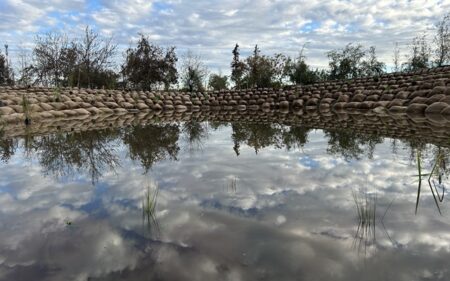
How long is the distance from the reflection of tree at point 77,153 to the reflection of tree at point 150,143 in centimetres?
31

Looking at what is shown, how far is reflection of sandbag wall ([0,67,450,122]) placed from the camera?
35.9 ft

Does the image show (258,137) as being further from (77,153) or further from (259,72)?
(259,72)

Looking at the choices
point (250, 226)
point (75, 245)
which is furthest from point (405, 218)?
point (75, 245)

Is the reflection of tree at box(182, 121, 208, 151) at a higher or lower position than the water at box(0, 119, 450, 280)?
higher

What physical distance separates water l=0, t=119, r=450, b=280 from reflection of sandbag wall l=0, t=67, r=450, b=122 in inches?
229

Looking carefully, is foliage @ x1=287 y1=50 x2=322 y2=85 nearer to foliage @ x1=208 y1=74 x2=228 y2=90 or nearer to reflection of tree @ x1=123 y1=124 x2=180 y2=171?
foliage @ x1=208 y1=74 x2=228 y2=90

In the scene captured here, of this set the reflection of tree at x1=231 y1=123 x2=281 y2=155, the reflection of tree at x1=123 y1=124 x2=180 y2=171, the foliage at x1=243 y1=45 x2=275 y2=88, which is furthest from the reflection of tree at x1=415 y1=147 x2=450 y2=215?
the foliage at x1=243 y1=45 x2=275 y2=88

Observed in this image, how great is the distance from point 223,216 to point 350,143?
4238 millimetres

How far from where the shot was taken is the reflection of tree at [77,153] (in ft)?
15.4

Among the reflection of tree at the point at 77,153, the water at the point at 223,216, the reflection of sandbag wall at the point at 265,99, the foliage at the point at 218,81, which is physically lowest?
the water at the point at 223,216

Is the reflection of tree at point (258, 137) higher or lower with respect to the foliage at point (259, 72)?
lower

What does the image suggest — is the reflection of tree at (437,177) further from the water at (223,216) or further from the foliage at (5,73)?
the foliage at (5,73)

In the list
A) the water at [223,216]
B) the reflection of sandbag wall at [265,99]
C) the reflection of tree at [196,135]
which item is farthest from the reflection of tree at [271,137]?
the reflection of sandbag wall at [265,99]

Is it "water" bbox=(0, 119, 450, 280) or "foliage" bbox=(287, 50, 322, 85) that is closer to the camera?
"water" bbox=(0, 119, 450, 280)
